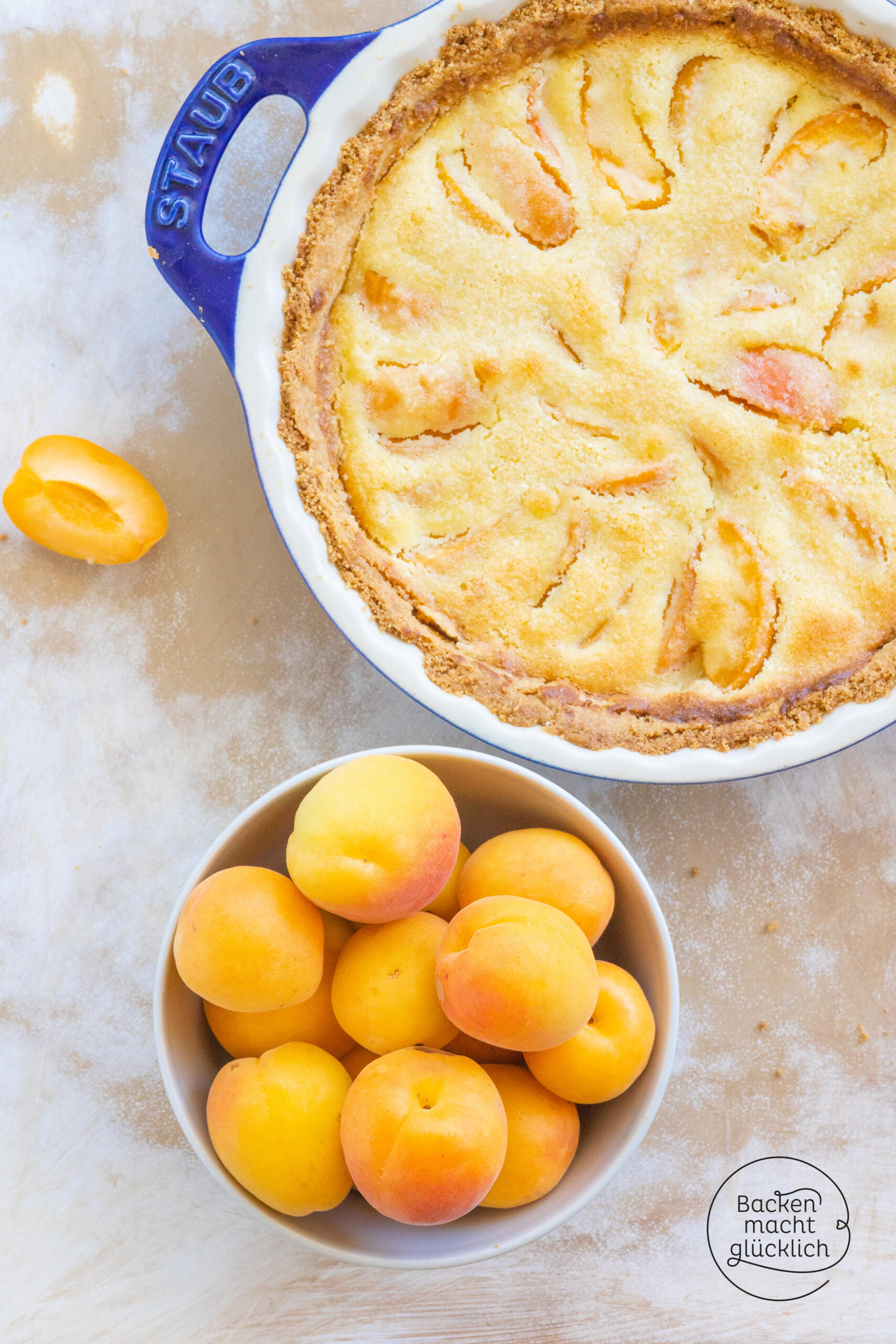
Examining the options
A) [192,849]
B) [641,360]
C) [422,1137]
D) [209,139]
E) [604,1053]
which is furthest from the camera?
[192,849]

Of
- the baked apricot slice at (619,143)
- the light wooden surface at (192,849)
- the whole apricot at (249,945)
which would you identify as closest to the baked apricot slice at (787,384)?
the baked apricot slice at (619,143)

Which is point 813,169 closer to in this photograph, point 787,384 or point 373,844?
point 787,384

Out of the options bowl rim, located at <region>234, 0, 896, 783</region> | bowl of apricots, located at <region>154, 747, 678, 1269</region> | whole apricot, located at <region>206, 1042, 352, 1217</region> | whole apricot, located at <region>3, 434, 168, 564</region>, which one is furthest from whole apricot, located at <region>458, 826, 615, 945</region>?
whole apricot, located at <region>3, 434, 168, 564</region>

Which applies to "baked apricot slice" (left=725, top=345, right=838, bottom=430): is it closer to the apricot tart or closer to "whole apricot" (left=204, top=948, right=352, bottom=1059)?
the apricot tart

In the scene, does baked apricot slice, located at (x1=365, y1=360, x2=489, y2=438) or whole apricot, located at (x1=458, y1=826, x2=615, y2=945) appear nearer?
whole apricot, located at (x1=458, y1=826, x2=615, y2=945)

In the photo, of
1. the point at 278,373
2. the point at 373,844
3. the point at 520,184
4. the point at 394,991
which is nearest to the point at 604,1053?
the point at 394,991

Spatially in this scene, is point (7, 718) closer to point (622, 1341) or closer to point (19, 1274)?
point (19, 1274)
